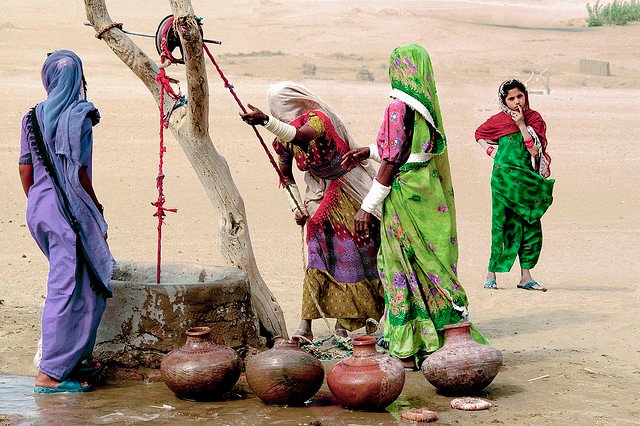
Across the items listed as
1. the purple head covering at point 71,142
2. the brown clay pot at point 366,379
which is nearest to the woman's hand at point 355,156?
the brown clay pot at point 366,379

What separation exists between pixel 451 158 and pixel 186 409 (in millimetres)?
12546

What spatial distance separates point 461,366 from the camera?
645cm

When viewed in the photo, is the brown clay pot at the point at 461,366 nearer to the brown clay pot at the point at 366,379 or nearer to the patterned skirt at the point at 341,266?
the brown clay pot at the point at 366,379

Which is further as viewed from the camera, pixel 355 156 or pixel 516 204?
pixel 516 204

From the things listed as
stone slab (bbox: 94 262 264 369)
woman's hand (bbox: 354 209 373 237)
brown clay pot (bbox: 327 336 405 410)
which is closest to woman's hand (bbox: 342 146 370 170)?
woman's hand (bbox: 354 209 373 237)

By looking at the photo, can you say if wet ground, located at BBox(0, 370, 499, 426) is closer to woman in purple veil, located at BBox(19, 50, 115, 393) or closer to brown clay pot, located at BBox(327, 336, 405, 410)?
brown clay pot, located at BBox(327, 336, 405, 410)

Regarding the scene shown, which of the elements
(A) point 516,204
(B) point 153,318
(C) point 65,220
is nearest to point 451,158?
(A) point 516,204

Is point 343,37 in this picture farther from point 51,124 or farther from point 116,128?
point 51,124

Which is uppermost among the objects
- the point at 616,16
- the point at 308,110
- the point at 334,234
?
the point at 616,16

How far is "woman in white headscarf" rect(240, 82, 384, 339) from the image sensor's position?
7898 millimetres

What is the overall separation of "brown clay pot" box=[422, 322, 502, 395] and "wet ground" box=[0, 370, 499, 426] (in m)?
0.12

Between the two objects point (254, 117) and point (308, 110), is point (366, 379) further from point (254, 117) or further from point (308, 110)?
point (308, 110)

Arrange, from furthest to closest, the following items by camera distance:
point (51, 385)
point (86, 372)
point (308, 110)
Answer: point (308, 110), point (86, 372), point (51, 385)

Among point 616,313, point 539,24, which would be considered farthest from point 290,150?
point 539,24
